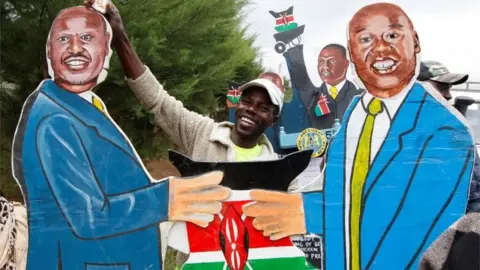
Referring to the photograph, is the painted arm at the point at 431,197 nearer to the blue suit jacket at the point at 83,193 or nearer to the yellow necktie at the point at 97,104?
the blue suit jacket at the point at 83,193

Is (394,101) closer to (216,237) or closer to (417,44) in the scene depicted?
(417,44)

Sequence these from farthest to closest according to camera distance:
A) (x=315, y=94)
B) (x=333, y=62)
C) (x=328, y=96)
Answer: (x=315, y=94)
(x=328, y=96)
(x=333, y=62)

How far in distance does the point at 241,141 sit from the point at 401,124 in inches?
25.7

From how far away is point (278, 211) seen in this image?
2135 millimetres

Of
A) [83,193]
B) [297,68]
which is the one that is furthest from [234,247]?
[297,68]

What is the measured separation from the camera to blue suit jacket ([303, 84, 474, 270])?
210cm

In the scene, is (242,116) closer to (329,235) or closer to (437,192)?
(329,235)

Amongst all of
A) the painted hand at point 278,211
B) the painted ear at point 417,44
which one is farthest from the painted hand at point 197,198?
the painted ear at point 417,44

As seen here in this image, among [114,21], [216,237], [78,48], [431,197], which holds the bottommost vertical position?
[216,237]

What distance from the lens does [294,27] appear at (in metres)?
4.13

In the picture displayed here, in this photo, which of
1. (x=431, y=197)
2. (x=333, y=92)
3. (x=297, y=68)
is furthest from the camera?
(x=297, y=68)

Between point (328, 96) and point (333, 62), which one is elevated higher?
point (333, 62)

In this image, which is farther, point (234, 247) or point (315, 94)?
point (315, 94)

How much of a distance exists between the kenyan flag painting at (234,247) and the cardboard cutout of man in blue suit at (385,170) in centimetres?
5
